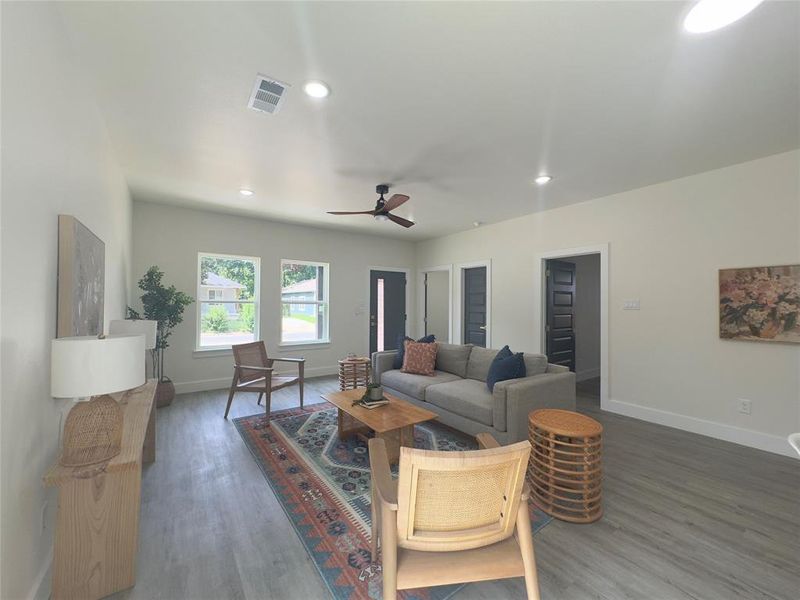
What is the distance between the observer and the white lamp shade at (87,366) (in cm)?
132

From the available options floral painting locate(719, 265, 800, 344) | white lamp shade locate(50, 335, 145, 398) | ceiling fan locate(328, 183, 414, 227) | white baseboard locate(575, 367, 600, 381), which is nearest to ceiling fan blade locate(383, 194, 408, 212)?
ceiling fan locate(328, 183, 414, 227)

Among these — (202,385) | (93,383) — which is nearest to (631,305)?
(93,383)

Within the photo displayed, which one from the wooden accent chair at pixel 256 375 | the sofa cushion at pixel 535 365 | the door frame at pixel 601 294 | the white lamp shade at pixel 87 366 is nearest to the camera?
the white lamp shade at pixel 87 366

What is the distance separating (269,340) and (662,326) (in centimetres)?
527

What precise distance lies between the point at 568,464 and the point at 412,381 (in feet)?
6.30

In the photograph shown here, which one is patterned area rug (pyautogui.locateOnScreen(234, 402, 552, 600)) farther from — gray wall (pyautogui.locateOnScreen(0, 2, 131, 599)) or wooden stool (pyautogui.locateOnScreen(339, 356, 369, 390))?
gray wall (pyautogui.locateOnScreen(0, 2, 131, 599))

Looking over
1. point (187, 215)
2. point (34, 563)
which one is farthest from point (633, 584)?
point (187, 215)

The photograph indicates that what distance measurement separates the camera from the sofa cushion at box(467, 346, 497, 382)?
3846mm

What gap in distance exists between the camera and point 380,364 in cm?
446

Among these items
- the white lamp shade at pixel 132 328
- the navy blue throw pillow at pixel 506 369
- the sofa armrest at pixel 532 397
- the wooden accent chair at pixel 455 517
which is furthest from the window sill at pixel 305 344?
the wooden accent chair at pixel 455 517

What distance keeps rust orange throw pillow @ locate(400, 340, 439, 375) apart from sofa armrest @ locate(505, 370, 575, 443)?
1294mm

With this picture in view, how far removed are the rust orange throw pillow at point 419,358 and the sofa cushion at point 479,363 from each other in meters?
0.46

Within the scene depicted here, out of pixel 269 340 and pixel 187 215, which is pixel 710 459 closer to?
pixel 269 340

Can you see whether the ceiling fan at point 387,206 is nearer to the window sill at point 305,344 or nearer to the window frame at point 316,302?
the window frame at point 316,302
